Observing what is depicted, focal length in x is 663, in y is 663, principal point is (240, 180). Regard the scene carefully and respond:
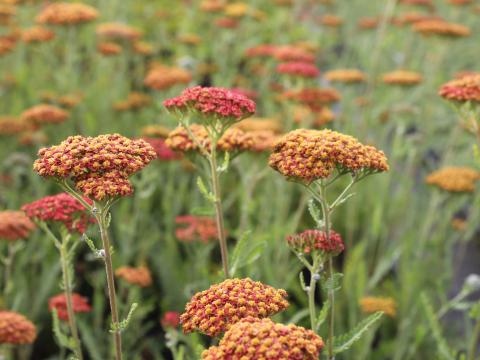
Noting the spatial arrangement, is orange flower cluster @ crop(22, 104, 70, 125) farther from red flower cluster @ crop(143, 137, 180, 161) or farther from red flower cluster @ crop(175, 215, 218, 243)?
red flower cluster @ crop(175, 215, 218, 243)

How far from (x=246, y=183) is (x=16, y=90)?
2.95 meters

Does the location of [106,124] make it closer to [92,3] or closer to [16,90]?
[16,90]

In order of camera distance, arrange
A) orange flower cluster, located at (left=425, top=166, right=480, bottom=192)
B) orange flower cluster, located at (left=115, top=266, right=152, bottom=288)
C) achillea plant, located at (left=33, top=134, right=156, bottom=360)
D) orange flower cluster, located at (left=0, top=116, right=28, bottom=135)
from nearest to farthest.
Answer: achillea plant, located at (left=33, top=134, right=156, bottom=360)
orange flower cluster, located at (left=115, top=266, right=152, bottom=288)
orange flower cluster, located at (left=425, top=166, right=480, bottom=192)
orange flower cluster, located at (left=0, top=116, right=28, bottom=135)

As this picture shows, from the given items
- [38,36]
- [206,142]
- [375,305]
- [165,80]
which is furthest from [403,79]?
[38,36]

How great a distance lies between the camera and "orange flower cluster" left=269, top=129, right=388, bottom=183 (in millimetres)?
2160

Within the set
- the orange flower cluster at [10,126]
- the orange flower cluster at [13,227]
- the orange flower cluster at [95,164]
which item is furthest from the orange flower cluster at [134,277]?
the orange flower cluster at [10,126]

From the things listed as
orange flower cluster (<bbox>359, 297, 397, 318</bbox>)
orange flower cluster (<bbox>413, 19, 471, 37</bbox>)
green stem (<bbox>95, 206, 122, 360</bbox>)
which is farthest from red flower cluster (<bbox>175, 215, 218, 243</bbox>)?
orange flower cluster (<bbox>413, 19, 471, 37</bbox>)

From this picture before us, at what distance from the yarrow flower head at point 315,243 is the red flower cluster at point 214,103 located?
48cm

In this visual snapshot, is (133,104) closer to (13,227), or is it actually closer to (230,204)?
(230,204)

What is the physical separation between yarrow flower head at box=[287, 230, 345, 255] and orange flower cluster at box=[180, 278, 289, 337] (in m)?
0.28

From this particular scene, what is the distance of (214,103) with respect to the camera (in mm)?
2326

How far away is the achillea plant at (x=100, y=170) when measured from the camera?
1.95 meters

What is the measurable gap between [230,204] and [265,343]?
327cm

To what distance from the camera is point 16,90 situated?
5.86 metres
